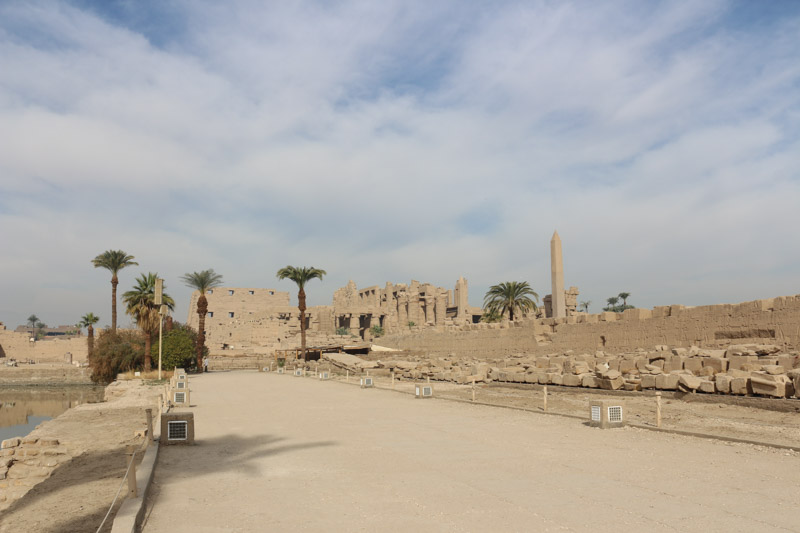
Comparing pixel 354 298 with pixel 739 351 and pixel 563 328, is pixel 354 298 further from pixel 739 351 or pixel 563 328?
pixel 739 351

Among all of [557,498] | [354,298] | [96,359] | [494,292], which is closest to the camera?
[557,498]

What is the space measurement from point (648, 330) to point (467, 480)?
1870cm

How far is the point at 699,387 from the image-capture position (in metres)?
15.3

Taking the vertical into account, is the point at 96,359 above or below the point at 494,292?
below

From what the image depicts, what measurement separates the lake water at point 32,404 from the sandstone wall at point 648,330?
2187 cm

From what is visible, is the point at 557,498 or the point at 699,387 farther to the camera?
the point at 699,387

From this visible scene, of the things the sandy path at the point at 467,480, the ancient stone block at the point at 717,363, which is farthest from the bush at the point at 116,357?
the ancient stone block at the point at 717,363

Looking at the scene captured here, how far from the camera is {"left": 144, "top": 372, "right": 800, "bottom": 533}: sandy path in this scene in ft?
18.2

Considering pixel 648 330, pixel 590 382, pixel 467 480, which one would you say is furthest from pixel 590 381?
pixel 467 480

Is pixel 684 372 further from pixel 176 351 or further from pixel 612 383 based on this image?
pixel 176 351

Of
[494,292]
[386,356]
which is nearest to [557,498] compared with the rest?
[386,356]

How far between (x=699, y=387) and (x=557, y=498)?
1091cm

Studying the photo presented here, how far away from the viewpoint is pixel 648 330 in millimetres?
23484

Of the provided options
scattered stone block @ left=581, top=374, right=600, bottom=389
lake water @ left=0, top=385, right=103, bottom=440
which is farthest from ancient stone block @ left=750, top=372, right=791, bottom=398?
lake water @ left=0, top=385, right=103, bottom=440
